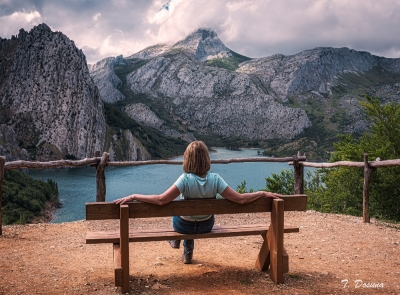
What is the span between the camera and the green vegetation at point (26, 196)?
5268 cm

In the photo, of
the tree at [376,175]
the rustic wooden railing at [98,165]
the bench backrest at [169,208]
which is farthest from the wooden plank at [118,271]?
the tree at [376,175]

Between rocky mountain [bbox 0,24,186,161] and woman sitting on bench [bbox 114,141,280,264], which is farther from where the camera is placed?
rocky mountain [bbox 0,24,186,161]

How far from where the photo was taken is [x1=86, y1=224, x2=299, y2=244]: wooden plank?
379cm

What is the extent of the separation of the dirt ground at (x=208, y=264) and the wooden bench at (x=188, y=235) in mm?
287

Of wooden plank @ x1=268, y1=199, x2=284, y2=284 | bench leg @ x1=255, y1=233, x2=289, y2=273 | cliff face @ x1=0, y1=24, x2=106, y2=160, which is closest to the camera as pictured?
wooden plank @ x1=268, y1=199, x2=284, y2=284

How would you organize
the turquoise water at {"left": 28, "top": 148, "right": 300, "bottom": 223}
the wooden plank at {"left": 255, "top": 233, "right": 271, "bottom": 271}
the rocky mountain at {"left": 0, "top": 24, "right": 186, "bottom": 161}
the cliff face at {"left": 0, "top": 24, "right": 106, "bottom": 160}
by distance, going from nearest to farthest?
the wooden plank at {"left": 255, "top": 233, "right": 271, "bottom": 271}
the turquoise water at {"left": 28, "top": 148, "right": 300, "bottom": 223}
the cliff face at {"left": 0, "top": 24, "right": 106, "bottom": 160}
the rocky mountain at {"left": 0, "top": 24, "right": 186, "bottom": 161}

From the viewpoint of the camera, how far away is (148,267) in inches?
183

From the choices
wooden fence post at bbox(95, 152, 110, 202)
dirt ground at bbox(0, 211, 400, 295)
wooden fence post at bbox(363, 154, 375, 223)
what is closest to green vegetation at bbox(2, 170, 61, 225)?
wooden fence post at bbox(95, 152, 110, 202)

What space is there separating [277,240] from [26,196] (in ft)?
206

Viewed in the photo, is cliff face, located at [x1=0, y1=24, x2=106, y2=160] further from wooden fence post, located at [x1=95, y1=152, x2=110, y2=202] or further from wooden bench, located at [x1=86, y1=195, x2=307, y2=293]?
wooden bench, located at [x1=86, y1=195, x2=307, y2=293]

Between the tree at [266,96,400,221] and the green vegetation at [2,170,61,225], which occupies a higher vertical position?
the tree at [266,96,400,221]

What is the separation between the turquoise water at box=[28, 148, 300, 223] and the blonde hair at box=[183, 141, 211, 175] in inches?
2038

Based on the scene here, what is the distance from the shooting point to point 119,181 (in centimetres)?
7262

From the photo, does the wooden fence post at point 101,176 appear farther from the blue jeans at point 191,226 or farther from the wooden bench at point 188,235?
the blue jeans at point 191,226
